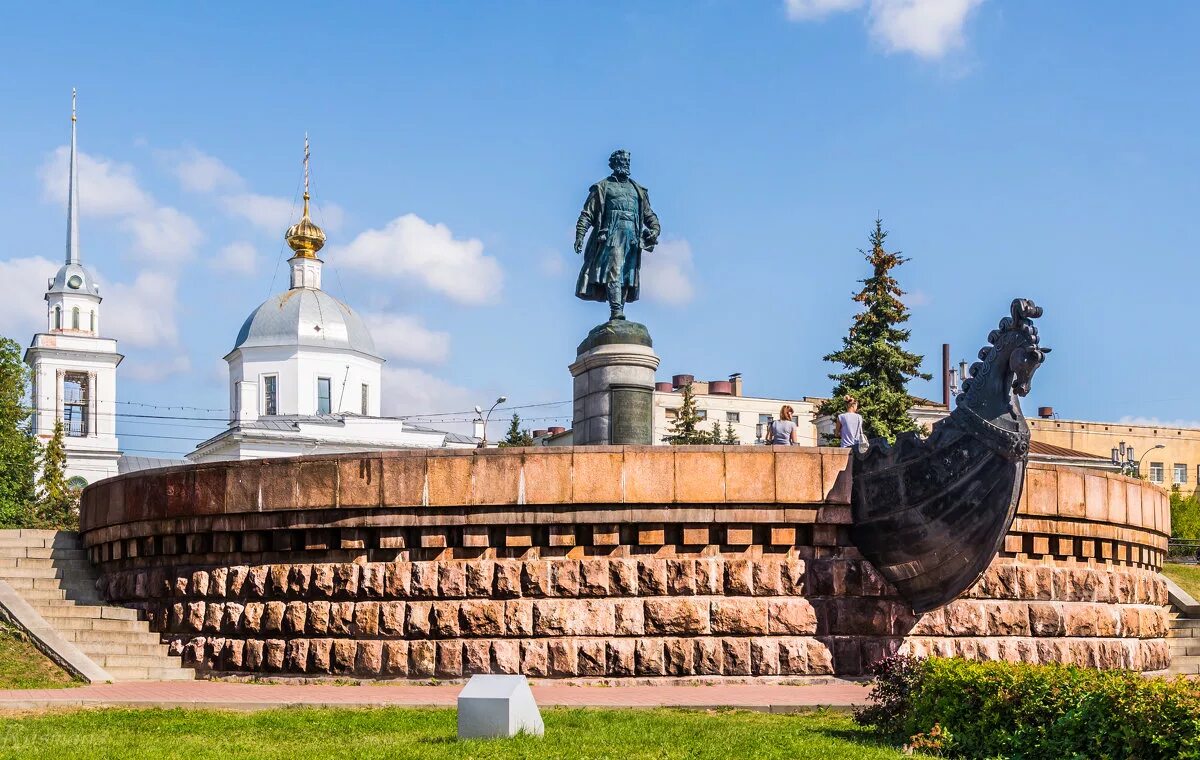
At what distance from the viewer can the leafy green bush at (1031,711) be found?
350 inches

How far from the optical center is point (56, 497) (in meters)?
50.4

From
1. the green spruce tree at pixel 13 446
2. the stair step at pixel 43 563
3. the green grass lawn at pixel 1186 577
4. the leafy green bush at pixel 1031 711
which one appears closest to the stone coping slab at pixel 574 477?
the leafy green bush at pixel 1031 711

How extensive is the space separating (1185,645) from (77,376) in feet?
201

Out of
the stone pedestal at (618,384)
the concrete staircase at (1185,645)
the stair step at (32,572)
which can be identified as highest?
the stone pedestal at (618,384)

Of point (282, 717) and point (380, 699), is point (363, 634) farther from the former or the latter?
point (282, 717)

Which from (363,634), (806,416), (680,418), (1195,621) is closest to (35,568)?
(363,634)

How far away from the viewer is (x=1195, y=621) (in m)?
23.0

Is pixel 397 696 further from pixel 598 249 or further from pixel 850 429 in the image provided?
pixel 598 249

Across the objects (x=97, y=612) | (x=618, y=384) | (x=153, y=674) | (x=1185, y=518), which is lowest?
(x=153, y=674)

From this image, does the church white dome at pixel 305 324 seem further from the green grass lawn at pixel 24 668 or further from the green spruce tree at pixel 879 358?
the green grass lawn at pixel 24 668

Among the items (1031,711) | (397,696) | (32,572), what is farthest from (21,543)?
(1031,711)

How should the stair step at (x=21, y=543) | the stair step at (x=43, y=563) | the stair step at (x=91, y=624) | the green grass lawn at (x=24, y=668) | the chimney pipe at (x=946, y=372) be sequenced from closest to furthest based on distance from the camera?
the green grass lawn at (x=24, y=668)
the stair step at (x=91, y=624)
the stair step at (x=43, y=563)
the stair step at (x=21, y=543)
the chimney pipe at (x=946, y=372)

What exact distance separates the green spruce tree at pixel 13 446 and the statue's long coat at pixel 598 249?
21426 millimetres

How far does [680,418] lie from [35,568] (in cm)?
3982
